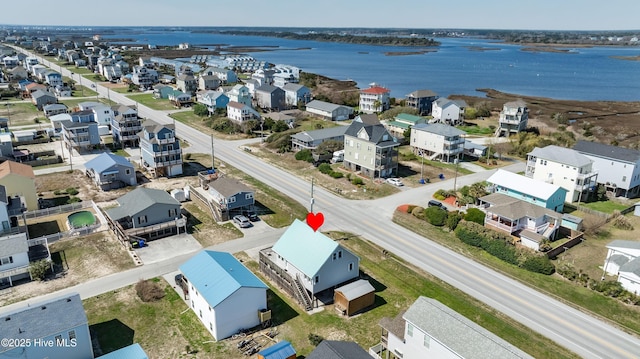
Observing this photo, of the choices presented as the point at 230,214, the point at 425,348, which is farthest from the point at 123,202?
the point at 425,348

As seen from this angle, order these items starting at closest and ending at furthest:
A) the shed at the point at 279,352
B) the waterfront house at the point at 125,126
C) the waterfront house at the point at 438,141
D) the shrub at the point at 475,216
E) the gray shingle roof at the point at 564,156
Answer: the shed at the point at 279,352
the shrub at the point at 475,216
the gray shingle roof at the point at 564,156
the waterfront house at the point at 438,141
the waterfront house at the point at 125,126

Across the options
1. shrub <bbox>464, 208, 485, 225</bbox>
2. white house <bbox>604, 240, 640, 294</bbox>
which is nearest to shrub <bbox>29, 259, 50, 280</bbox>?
Result: shrub <bbox>464, 208, 485, 225</bbox>

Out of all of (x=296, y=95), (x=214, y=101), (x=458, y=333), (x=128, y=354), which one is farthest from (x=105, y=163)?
(x=296, y=95)

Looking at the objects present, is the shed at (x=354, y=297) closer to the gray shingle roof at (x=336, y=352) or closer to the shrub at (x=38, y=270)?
the gray shingle roof at (x=336, y=352)

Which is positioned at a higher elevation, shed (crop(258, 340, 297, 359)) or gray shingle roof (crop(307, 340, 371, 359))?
gray shingle roof (crop(307, 340, 371, 359))

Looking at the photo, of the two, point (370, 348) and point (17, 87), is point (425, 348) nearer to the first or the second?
point (370, 348)

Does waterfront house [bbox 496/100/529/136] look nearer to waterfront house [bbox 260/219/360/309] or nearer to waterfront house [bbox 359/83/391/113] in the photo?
waterfront house [bbox 359/83/391/113]

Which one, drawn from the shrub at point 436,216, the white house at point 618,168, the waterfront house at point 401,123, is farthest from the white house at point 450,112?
the shrub at point 436,216
